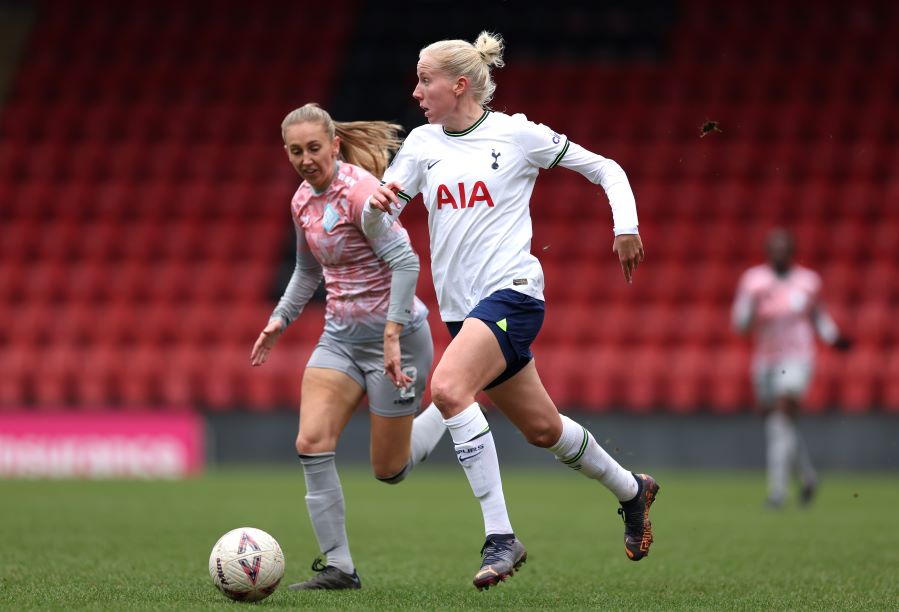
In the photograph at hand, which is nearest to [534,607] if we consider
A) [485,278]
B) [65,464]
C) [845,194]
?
[485,278]

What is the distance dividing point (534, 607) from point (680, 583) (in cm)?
104

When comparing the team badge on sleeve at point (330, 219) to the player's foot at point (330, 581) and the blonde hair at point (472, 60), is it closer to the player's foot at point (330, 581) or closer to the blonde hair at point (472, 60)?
the blonde hair at point (472, 60)

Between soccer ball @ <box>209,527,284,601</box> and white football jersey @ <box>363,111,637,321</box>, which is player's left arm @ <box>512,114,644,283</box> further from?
soccer ball @ <box>209,527,284,601</box>

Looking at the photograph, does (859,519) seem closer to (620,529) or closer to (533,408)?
(620,529)

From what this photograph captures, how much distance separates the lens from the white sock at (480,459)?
15.9ft

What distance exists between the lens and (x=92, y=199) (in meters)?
16.0

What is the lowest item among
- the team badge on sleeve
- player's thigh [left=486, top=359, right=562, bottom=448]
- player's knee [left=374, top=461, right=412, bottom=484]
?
player's knee [left=374, top=461, right=412, bottom=484]

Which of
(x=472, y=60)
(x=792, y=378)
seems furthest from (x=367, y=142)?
(x=792, y=378)

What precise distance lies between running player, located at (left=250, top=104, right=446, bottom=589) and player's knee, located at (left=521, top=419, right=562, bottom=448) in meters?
0.51

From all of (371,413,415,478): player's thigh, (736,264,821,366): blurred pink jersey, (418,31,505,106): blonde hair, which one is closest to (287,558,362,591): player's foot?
(371,413,415,478): player's thigh

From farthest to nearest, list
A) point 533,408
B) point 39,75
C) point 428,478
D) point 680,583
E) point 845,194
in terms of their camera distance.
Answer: point 39,75
point 845,194
point 428,478
point 680,583
point 533,408

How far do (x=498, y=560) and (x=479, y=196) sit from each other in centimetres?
132

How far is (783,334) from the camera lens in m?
10.4

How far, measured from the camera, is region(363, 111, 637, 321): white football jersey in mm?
4996
